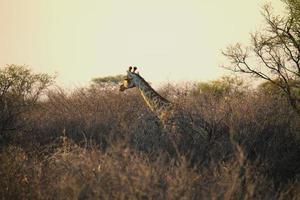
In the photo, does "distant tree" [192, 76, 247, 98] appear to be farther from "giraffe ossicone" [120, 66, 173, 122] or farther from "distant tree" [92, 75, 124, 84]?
"giraffe ossicone" [120, 66, 173, 122]

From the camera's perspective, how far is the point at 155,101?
32.5 ft

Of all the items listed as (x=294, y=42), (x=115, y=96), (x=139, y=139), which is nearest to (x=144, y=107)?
(x=115, y=96)

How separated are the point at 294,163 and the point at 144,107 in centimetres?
548

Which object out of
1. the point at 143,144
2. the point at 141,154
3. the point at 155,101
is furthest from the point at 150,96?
the point at 141,154

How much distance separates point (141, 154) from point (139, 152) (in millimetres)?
2057

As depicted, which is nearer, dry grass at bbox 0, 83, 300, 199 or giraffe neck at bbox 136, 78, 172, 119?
dry grass at bbox 0, 83, 300, 199

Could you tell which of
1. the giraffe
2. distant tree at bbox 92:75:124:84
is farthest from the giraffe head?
distant tree at bbox 92:75:124:84

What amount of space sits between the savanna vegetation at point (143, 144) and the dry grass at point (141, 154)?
2 cm

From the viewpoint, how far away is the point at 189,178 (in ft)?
15.2

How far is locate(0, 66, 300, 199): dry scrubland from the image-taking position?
465cm

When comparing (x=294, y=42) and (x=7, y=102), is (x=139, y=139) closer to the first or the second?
(x=7, y=102)

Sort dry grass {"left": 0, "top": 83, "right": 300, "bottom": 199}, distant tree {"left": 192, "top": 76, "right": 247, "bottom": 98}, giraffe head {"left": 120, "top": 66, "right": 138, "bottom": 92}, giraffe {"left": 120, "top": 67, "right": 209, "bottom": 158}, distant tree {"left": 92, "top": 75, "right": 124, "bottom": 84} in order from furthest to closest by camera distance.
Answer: distant tree {"left": 92, "top": 75, "right": 124, "bottom": 84}, distant tree {"left": 192, "top": 76, "right": 247, "bottom": 98}, giraffe head {"left": 120, "top": 66, "right": 138, "bottom": 92}, giraffe {"left": 120, "top": 67, "right": 209, "bottom": 158}, dry grass {"left": 0, "top": 83, "right": 300, "bottom": 199}

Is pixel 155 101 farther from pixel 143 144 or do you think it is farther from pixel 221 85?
pixel 221 85

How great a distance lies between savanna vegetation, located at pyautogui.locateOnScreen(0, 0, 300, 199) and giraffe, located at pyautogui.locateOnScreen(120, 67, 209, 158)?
119 mm
